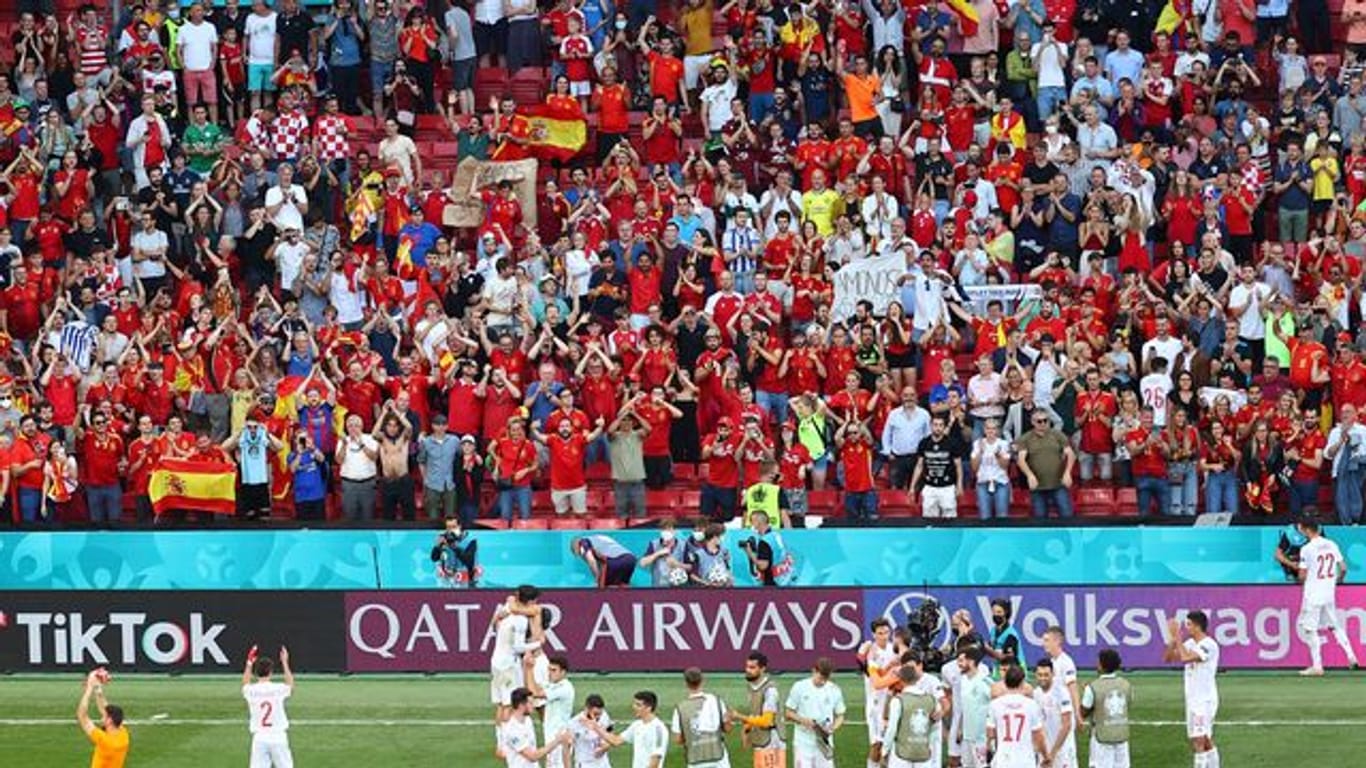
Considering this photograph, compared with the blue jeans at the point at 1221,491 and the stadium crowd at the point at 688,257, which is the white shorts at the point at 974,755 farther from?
the blue jeans at the point at 1221,491

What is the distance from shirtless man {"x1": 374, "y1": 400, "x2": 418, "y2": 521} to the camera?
35.8 metres

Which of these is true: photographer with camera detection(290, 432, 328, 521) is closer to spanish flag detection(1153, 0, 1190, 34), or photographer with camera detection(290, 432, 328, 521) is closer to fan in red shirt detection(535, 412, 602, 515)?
fan in red shirt detection(535, 412, 602, 515)

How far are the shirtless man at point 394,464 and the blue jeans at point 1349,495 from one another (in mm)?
11436

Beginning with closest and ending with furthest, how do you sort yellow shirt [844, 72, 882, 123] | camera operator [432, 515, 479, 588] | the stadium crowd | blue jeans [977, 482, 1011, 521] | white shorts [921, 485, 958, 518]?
camera operator [432, 515, 479, 588], white shorts [921, 485, 958, 518], blue jeans [977, 482, 1011, 521], the stadium crowd, yellow shirt [844, 72, 882, 123]

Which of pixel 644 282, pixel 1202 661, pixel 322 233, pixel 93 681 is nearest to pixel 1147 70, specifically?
pixel 644 282

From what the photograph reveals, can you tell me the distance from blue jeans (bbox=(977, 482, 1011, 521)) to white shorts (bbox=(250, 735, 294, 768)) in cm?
1195

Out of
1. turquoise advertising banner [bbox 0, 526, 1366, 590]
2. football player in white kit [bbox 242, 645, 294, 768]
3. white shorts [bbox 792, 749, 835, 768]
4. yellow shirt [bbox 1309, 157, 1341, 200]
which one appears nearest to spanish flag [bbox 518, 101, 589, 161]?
turquoise advertising banner [bbox 0, 526, 1366, 590]

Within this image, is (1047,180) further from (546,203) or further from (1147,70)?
(546,203)

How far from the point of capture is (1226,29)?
135 ft

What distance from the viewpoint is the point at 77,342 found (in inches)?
1484

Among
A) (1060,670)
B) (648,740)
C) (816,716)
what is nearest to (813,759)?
(816,716)

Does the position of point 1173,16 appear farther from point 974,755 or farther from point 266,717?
Result: point 266,717

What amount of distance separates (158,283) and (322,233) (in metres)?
2.32

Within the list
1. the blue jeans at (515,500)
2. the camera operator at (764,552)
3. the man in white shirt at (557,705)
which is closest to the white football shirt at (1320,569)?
the camera operator at (764,552)
